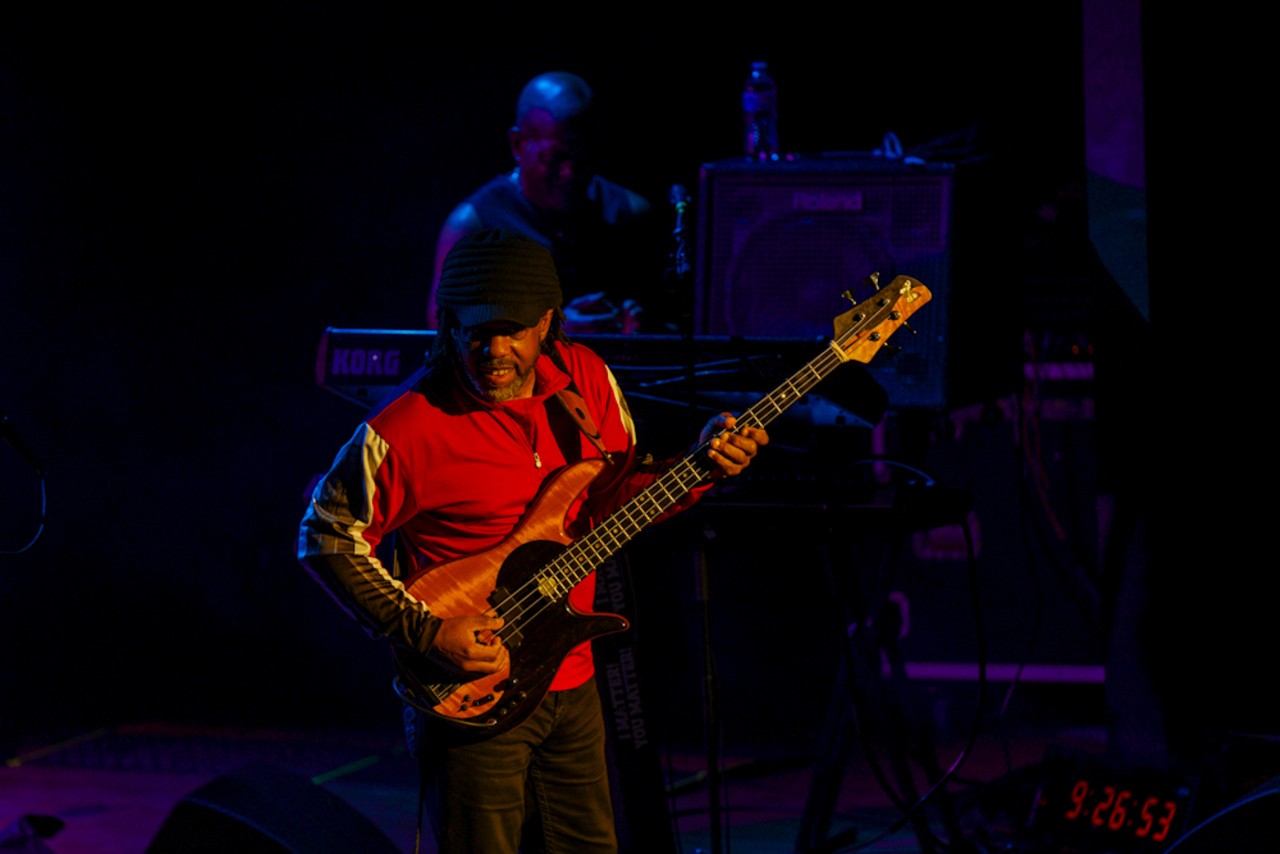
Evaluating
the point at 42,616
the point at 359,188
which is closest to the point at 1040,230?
the point at 359,188

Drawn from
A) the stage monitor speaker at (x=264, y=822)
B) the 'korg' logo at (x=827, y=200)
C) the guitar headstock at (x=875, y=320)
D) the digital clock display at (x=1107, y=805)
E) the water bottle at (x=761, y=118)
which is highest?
the water bottle at (x=761, y=118)

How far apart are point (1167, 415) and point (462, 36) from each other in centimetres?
373

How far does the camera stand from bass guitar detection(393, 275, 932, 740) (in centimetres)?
279

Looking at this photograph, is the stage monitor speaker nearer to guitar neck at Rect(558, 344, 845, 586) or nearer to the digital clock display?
guitar neck at Rect(558, 344, 845, 586)

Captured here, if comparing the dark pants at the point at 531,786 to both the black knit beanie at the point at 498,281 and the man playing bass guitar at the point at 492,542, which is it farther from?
the black knit beanie at the point at 498,281

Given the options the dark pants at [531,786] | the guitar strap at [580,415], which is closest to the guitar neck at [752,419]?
the guitar strap at [580,415]

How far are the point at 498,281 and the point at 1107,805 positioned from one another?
2331 millimetres

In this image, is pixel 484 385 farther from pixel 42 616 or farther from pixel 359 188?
pixel 42 616

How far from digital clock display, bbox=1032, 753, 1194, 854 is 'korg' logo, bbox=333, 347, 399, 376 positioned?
7.55ft

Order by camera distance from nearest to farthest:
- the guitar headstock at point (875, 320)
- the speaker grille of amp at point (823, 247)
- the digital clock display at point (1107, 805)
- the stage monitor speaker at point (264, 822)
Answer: the stage monitor speaker at point (264, 822) < the guitar headstock at point (875, 320) < the digital clock display at point (1107, 805) < the speaker grille of amp at point (823, 247)

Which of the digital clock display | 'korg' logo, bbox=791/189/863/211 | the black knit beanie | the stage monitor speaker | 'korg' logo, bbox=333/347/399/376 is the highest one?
'korg' logo, bbox=791/189/863/211

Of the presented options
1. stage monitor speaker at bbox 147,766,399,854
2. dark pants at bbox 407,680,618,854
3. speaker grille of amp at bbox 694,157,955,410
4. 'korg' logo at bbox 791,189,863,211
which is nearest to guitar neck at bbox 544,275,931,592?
dark pants at bbox 407,680,618,854

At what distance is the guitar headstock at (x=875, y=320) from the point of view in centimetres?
300

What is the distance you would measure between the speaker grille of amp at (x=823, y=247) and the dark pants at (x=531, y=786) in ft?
5.21
